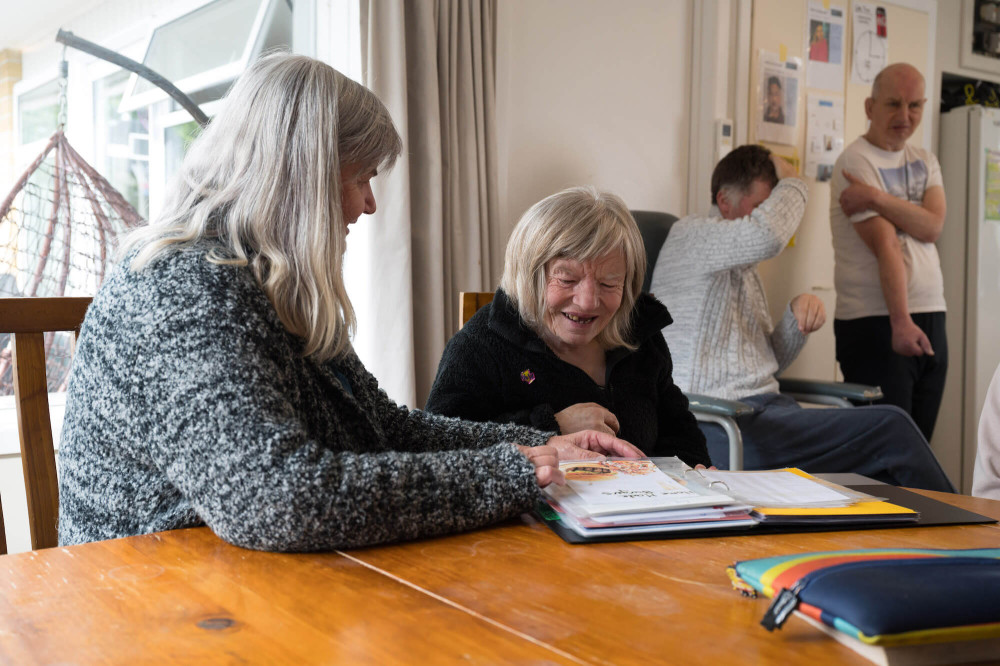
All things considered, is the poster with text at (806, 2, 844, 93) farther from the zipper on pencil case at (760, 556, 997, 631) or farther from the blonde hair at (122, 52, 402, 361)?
the zipper on pencil case at (760, 556, 997, 631)

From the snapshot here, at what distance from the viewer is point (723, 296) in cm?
244

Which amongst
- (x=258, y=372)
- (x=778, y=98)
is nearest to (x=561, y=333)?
(x=258, y=372)

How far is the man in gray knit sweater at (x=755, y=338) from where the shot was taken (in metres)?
2.25

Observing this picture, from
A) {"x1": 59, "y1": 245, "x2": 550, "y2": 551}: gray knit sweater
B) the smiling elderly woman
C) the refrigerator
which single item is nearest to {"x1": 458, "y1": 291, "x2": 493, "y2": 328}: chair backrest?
the smiling elderly woman

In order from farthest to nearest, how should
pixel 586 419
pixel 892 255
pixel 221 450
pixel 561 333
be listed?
pixel 892 255 < pixel 561 333 < pixel 586 419 < pixel 221 450

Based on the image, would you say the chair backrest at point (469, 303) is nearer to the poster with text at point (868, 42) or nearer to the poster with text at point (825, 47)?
the poster with text at point (825, 47)

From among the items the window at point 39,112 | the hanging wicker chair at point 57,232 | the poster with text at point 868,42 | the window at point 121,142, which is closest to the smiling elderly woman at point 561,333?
the hanging wicker chair at point 57,232

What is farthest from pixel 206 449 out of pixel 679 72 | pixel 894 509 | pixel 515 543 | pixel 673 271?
pixel 679 72

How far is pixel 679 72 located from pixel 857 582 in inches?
117

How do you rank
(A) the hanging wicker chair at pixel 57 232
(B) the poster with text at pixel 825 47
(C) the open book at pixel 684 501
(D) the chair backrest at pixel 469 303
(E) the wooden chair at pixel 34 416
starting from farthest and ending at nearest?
1. (B) the poster with text at pixel 825 47
2. (A) the hanging wicker chair at pixel 57 232
3. (D) the chair backrest at pixel 469 303
4. (E) the wooden chair at pixel 34 416
5. (C) the open book at pixel 684 501

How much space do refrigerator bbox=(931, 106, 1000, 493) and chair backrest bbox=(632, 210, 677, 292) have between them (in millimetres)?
2006

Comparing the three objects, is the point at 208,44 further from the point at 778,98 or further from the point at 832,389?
the point at 778,98

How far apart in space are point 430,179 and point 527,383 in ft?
3.51

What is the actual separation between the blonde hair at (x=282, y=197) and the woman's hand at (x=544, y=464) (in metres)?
0.26
